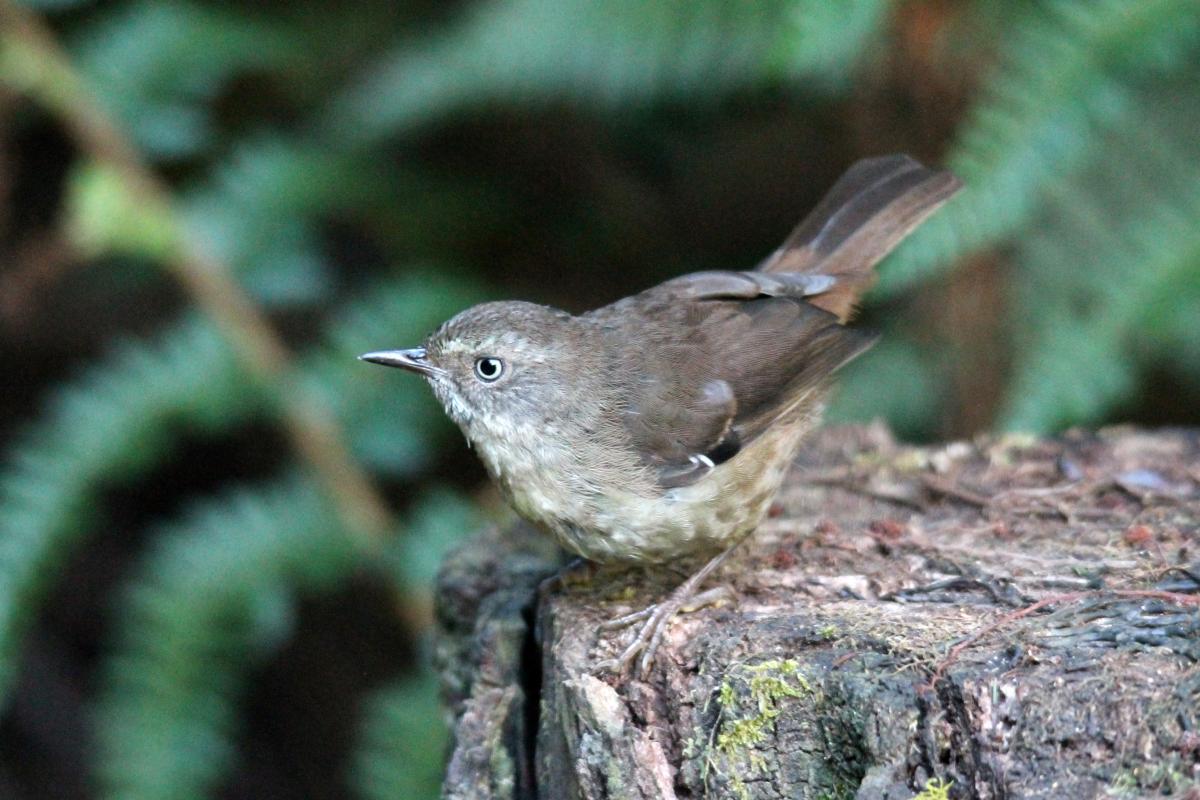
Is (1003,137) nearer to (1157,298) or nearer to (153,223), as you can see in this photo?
(1157,298)

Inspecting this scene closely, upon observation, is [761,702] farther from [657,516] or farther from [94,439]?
[94,439]

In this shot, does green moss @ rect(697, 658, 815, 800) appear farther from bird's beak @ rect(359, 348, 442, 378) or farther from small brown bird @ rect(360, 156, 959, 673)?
bird's beak @ rect(359, 348, 442, 378)

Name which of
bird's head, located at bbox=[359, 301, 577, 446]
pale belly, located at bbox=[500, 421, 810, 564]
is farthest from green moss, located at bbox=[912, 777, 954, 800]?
bird's head, located at bbox=[359, 301, 577, 446]

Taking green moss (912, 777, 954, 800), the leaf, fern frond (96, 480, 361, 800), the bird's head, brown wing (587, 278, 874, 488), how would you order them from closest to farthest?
green moss (912, 777, 954, 800)
brown wing (587, 278, 874, 488)
the bird's head
fern frond (96, 480, 361, 800)
the leaf

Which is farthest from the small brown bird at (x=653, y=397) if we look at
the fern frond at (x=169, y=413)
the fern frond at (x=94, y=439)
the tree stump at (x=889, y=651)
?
the fern frond at (x=94, y=439)

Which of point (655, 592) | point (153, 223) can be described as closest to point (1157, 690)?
point (655, 592)

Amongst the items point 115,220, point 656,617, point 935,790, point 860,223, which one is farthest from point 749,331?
point 115,220
